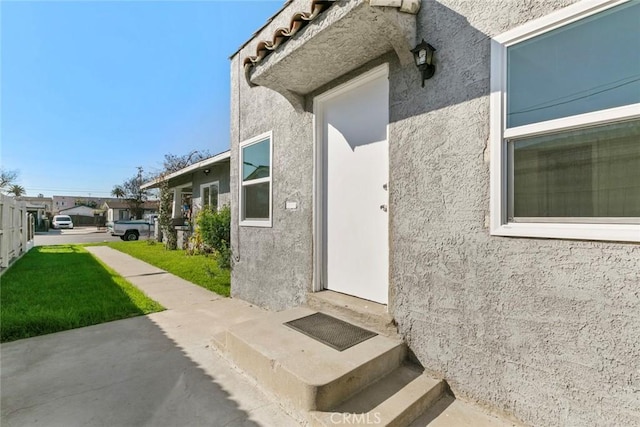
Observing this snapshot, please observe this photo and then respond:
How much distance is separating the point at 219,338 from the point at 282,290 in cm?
121

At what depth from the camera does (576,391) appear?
192cm

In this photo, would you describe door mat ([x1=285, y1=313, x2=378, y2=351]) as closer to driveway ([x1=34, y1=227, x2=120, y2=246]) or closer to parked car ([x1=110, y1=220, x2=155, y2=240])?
driveway ([x1=34, y1=227, x2=120, y2=246])

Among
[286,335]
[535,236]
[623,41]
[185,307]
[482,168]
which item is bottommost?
[185,307]

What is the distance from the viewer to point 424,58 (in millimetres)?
2627

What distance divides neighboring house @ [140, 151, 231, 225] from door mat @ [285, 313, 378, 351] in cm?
685

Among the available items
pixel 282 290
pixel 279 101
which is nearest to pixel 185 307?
pixel 282 290

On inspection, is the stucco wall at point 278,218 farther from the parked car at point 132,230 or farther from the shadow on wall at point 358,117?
the parked car at point 132,230

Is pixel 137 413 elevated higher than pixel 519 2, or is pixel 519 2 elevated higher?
pixel 519 2

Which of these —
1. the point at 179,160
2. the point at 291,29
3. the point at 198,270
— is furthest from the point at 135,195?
the point at 291,29

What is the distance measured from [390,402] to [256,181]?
3.96 meters

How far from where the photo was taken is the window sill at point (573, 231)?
1.75 meters

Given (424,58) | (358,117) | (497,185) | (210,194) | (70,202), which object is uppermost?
(70,202)

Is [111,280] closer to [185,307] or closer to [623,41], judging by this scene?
[185,307]

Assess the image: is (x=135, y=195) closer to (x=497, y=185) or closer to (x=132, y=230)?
(x=132, y=230)
